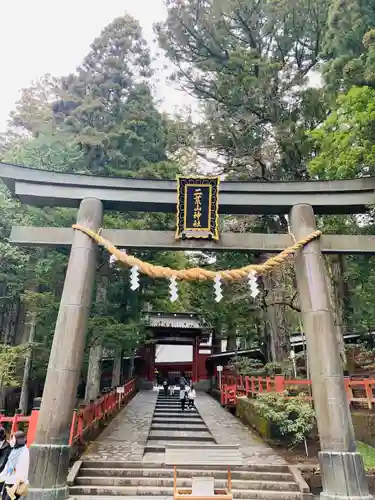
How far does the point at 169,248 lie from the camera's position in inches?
295

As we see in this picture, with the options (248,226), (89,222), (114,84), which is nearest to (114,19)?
(114,84)

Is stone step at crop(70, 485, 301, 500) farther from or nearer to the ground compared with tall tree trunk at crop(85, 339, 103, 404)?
nearer to the ground

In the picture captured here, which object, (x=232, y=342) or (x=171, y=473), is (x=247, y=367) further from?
(x=232, y=342)

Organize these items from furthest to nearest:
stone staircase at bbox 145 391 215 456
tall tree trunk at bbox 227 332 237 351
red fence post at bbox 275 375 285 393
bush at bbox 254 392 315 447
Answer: tall tree trunk at bbox 227 332 237 351 < red fence post at bbox 275 375 285 393 < stone staircase at bbox 145 391 215 456 < bush at bbox 254 392 315 447

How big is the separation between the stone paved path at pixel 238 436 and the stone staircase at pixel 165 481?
1.37 ft

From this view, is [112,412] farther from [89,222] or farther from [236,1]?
[236,1]

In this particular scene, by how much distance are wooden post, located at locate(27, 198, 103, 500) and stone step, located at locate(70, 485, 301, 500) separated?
0.54m

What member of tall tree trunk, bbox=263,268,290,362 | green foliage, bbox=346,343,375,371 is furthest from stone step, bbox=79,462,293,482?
tall tree trunk, bbox=263,268,290,362

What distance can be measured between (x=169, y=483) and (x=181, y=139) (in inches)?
572

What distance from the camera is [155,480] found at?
6.63m

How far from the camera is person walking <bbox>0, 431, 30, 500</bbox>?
4227 millimetres

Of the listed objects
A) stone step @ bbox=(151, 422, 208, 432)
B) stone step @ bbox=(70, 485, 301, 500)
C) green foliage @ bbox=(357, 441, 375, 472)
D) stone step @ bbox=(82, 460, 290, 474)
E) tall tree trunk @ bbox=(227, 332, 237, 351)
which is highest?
tall tree trunk @ bbox=(227, 332, 237, 351)

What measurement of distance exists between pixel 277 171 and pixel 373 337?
9.92 meters

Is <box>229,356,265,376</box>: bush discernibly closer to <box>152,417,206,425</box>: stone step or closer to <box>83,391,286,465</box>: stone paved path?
<box>83,391,286,465</box>: stone paved path
